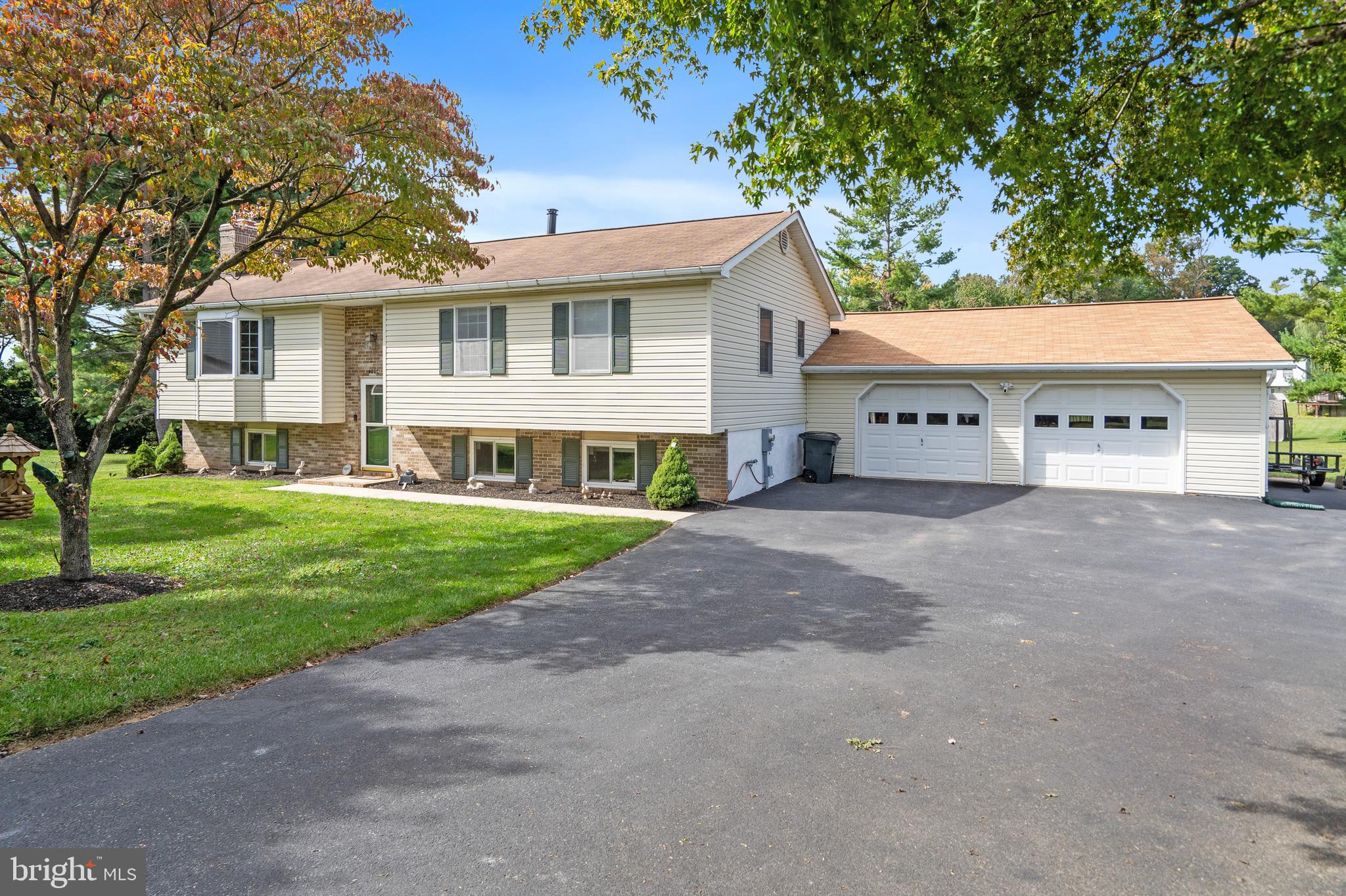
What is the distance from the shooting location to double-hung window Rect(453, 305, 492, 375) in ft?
53.6

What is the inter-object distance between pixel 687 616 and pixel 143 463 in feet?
60.7

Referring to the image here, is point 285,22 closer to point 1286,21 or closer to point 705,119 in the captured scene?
point 705,119

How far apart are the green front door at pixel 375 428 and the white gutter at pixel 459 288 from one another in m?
2.37

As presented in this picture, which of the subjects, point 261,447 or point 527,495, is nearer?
point 527,495

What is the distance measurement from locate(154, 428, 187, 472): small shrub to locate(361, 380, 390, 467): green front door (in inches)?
211

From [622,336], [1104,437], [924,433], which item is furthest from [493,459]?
[1104,437]

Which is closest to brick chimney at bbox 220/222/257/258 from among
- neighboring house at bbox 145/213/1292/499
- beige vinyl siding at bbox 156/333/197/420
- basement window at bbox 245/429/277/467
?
neighboring house at bbox 145/213/1292/499

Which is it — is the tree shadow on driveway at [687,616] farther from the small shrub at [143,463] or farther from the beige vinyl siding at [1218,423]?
the small shrub at [143,463]

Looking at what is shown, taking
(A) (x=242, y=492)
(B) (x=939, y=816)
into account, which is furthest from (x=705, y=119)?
(A) (x=242, y=492)

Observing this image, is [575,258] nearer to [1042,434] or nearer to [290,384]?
[290,384]

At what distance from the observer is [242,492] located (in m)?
16.0

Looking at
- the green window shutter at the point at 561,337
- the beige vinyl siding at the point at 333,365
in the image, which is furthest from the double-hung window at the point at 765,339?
the beige vinyl siding at the point at 333,365

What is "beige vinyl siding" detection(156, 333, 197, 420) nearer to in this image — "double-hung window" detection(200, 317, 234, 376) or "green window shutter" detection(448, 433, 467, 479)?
"double-hung window" detection(200, 317, 234, 376)

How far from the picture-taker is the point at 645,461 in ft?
52.1
